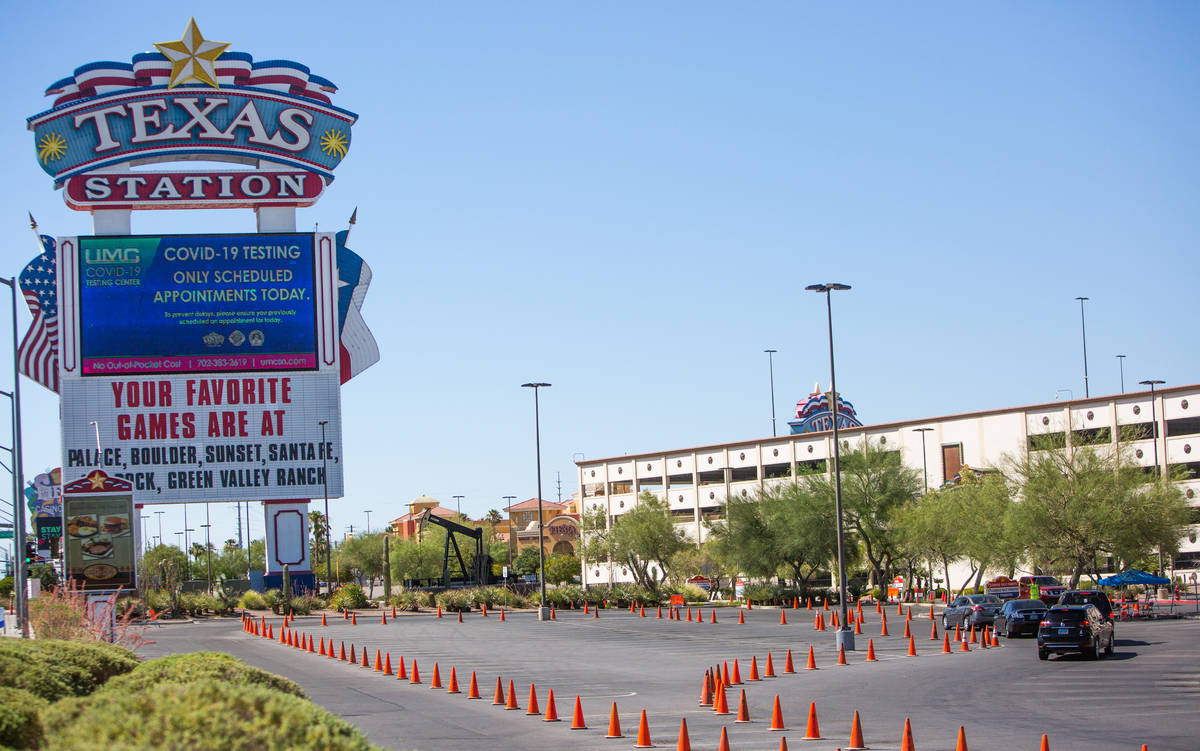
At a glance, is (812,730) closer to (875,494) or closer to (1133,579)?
(1133,579)

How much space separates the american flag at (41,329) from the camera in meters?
68.2

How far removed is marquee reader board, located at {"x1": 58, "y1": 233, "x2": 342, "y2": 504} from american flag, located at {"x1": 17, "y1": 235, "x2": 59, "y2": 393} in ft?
8.65

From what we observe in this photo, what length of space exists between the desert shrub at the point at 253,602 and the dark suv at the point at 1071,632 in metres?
49.0

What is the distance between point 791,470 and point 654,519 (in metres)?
12.8

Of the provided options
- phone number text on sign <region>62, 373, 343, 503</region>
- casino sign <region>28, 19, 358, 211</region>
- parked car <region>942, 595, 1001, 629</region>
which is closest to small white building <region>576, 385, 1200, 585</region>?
parked car <region>942, 595, 1001, 629</region>

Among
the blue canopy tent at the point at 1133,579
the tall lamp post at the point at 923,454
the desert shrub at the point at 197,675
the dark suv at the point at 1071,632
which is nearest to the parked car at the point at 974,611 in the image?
the blue canopy tent at the point at 1133,579

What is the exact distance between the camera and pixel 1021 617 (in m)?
37.7

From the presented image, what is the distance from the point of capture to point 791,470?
302 feet

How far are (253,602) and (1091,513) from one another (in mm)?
44097

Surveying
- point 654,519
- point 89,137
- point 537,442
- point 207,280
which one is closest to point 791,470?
point 654,519

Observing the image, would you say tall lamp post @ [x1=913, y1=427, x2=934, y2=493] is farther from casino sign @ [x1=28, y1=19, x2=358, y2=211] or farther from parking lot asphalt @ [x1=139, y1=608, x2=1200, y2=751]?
casino sign @ [x1=28, y1=19, x2=358, y2=211]

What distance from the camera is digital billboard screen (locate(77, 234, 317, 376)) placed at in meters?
66.4

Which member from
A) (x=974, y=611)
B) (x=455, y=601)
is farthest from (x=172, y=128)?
(x=974, y=611)

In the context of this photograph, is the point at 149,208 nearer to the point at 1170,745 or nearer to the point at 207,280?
the point at 207,280
